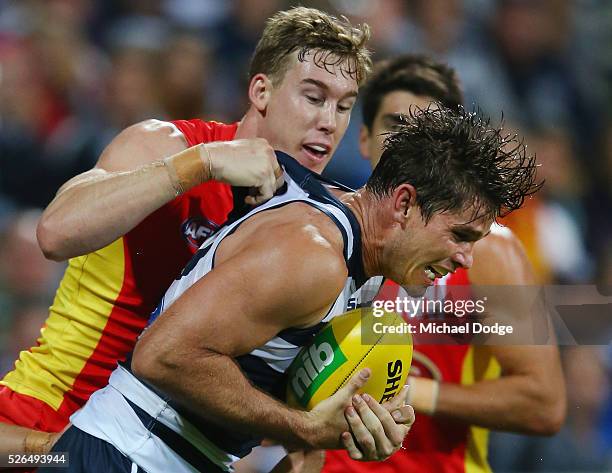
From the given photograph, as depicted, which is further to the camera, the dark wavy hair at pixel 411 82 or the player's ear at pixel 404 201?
the dark wavy hair at pixel 411 82

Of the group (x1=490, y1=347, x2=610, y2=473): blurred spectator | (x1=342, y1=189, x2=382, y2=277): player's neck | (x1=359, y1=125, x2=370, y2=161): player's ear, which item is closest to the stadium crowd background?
(x1=490, y1=347, x2=610, y2=473): blurred spectator

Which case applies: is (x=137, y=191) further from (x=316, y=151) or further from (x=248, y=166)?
(x=316, y=151)

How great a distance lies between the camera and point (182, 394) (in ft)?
7.77

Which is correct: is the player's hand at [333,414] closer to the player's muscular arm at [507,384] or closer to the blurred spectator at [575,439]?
the player's muscular arm at [507,384]

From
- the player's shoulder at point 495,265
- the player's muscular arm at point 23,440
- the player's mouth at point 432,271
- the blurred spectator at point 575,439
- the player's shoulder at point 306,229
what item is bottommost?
the blurred spectator at point 575,439

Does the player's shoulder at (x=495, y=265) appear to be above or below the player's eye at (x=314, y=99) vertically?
below

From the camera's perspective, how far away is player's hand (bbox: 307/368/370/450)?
8.17ft

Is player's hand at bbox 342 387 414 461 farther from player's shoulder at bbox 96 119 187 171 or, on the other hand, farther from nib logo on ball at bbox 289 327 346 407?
player's shoulder at bbox 96 119 187 171

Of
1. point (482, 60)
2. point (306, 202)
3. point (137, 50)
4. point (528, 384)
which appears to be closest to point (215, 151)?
point (306, 202)

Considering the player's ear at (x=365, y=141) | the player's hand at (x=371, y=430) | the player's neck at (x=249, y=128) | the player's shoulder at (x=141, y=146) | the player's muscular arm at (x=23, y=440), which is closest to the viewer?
the player's hand at (x=371, y=430)

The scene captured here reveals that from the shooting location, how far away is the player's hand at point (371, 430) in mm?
2488

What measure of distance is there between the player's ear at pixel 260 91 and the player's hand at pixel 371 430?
51.4 inches

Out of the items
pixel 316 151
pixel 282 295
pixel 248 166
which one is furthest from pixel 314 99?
pixel 282 295

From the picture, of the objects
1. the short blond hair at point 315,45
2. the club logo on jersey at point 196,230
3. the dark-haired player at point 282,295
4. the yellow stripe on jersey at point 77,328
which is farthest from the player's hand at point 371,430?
the short blond hair at point 315,45
